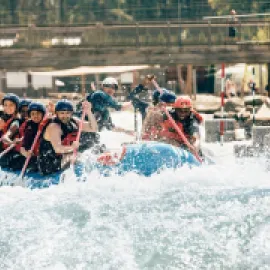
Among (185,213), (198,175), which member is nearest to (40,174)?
(198,175)

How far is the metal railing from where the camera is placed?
21.3m

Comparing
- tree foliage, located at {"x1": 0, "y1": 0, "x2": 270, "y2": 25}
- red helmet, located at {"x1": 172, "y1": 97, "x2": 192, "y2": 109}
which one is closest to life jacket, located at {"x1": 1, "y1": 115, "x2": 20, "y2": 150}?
Result: red helmet, located at {"x1": 172, "y1": 97, "x2": 192, "y2": 109}

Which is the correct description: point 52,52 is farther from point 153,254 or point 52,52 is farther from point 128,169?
point 153,254

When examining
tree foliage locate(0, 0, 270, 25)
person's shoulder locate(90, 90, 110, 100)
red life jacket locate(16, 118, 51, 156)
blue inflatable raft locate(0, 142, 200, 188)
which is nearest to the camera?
blue inflatable raft locate(0, 142, 200, 188)

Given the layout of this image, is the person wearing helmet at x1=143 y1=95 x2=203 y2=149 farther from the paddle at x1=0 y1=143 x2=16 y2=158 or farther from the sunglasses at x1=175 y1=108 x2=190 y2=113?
the paddle at x1=0 y1=143 x2=16 y2=158

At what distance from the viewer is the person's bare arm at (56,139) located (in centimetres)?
992

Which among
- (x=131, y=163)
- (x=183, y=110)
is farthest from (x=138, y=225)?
(x=183, y=110)

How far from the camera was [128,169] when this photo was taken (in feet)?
32.4

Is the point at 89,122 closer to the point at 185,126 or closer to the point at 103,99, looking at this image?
the point at 185,126

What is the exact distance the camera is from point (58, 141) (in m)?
9.98

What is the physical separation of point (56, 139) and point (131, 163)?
3.14 feet

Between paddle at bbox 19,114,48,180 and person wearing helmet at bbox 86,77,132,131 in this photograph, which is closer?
paddle at bbox 19,114,48,180

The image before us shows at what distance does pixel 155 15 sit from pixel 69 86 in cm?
851

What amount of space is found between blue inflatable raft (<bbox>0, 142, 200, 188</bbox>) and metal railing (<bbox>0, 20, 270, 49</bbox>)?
37.8 feet
